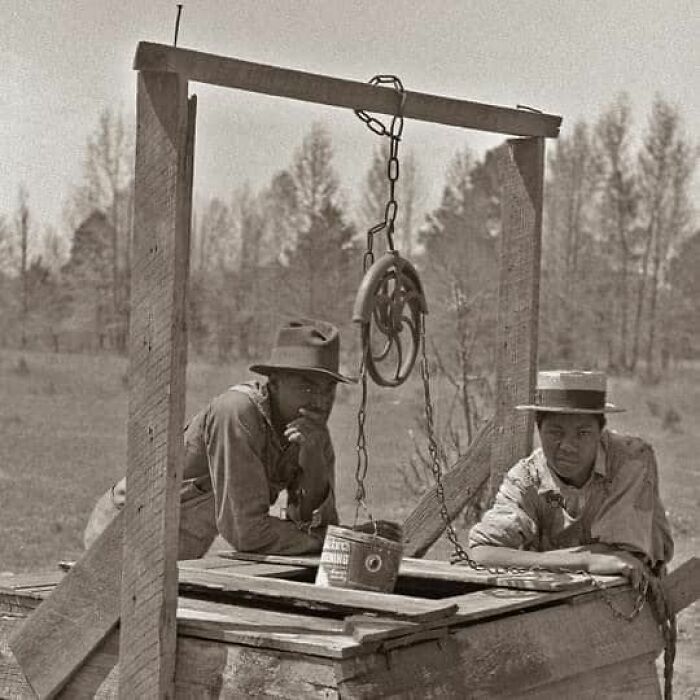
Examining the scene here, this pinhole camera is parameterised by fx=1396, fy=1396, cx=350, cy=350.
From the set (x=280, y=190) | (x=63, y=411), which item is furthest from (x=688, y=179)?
(x=63, y=411)

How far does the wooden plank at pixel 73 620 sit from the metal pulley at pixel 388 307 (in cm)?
113

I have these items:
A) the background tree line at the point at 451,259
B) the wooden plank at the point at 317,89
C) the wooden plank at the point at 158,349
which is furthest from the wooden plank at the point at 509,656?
the background tree line at the point at 451,259

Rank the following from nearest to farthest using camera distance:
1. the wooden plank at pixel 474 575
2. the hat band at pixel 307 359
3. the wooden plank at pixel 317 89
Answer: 1. the wooden plank at pixel 317 89
2. the wooden plank at pixel 474 575
3. the hat band at pixel 307 359

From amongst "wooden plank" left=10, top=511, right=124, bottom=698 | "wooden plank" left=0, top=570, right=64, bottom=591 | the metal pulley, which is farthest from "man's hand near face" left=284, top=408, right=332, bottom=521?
"wooden plank" left=10, top=511, right=124, bottom=698

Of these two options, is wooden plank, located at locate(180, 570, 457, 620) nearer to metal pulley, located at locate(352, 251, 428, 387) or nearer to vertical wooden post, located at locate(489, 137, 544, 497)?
metal pulley, located at locate(352, 251, 428, 387)

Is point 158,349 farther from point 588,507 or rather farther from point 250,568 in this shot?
point 588,507

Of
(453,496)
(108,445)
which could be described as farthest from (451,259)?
(453,496)

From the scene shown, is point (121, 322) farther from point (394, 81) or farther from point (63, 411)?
point (394, 81)

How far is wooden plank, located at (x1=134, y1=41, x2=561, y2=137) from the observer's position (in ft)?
14.8

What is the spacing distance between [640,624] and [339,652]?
2089 millimetres

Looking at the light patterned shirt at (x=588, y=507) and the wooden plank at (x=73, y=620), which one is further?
the light patterned shirt at (x=588, y=507)

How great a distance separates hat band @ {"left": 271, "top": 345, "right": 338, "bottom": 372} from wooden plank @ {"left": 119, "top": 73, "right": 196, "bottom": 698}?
1707 millimetres

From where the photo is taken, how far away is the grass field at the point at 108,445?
15.8 meters

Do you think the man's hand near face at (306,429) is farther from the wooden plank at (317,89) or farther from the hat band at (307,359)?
the wooden plank at (317,89)
